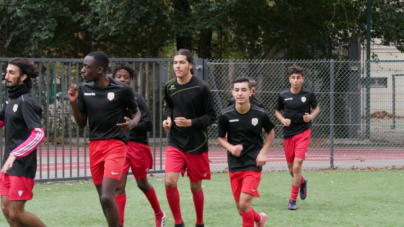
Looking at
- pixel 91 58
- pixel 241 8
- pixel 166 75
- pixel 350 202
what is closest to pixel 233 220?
pixel 350 202

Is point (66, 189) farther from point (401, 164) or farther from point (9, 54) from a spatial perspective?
point (9, 54)

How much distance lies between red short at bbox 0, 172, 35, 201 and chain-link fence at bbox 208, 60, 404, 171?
8935 millimetres

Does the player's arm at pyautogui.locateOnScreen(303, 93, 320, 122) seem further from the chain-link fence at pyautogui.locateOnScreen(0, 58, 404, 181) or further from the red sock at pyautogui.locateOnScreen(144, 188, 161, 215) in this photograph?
the chain-link fence at pyautogui.locateOnScreen(0, 58, 404, 181)

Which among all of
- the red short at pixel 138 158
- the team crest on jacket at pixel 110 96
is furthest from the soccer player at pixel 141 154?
the team crest on jacket at pixel 110 96

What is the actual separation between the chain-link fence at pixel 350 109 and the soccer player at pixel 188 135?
7.12 meters

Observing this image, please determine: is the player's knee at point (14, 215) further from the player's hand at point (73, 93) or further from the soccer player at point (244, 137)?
the soccer player at point (244, 137)

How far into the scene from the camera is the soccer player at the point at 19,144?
5742 millimetres

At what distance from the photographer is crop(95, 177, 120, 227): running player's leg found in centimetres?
619

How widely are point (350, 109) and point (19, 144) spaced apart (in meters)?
11.4

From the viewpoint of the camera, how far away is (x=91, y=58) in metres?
6.36

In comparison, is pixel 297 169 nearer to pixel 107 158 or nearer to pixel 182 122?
pixel 182 122

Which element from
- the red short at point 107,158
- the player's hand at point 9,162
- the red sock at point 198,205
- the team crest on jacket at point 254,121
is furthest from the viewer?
the red sock at point 198,205

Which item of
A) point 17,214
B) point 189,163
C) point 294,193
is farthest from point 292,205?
point 17,214

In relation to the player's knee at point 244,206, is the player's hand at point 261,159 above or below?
above
